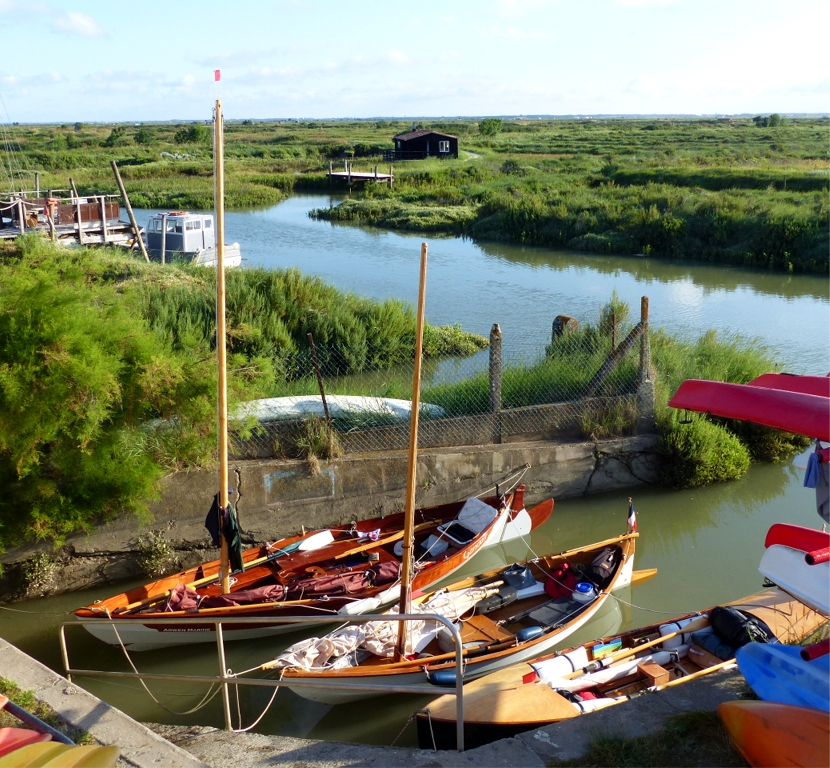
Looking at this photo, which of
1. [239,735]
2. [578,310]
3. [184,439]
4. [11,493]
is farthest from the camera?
[578,310]

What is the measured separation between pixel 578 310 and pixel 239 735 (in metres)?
18.2

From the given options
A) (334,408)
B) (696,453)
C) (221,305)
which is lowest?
(696,453)

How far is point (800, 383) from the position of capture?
466cm

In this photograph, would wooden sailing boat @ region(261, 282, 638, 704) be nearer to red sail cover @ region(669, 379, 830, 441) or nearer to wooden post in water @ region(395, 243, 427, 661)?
wooden post in water @ region(395, 243, 427, 661)

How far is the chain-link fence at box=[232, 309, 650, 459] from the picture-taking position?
10.4 m

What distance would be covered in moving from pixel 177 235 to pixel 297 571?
1723cm

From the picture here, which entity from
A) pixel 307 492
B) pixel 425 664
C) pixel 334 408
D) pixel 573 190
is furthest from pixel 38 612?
pixel 573 190

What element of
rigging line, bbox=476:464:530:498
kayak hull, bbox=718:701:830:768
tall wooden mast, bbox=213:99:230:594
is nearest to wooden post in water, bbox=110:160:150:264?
rigging line, bbox=476:464:530:498

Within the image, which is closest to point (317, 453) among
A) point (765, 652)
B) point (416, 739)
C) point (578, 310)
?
point (416, 739)

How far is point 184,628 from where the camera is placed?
312 inches

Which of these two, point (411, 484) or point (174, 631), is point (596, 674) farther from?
point (174, 631)

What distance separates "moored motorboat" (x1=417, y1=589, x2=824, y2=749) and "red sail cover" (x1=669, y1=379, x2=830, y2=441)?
103 inches

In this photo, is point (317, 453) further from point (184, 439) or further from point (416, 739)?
point (416, 739)

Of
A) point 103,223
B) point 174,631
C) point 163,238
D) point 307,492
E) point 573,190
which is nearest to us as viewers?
point 174,631
